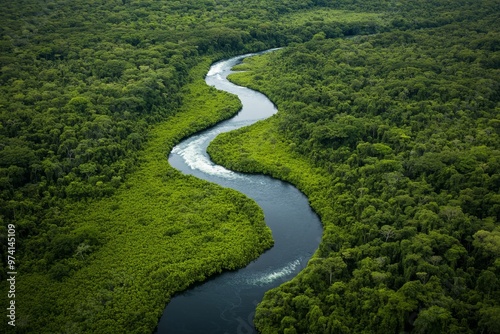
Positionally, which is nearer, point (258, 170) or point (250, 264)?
point (250, 264)

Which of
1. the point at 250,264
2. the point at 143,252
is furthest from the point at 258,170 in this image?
the point at 143,252

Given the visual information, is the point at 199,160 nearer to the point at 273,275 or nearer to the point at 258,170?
the point at 258,170

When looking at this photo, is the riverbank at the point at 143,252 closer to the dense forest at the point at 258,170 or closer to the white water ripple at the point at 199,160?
the dense forest at the point at 258,170

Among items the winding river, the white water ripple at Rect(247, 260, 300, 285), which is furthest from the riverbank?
the white water ripple at Rect(247, 260, 300, 285)

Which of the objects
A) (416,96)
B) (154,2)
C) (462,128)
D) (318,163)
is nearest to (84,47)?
(154,2)

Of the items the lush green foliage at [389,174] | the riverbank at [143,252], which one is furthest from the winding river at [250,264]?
the lush green foliage at [389,174]
